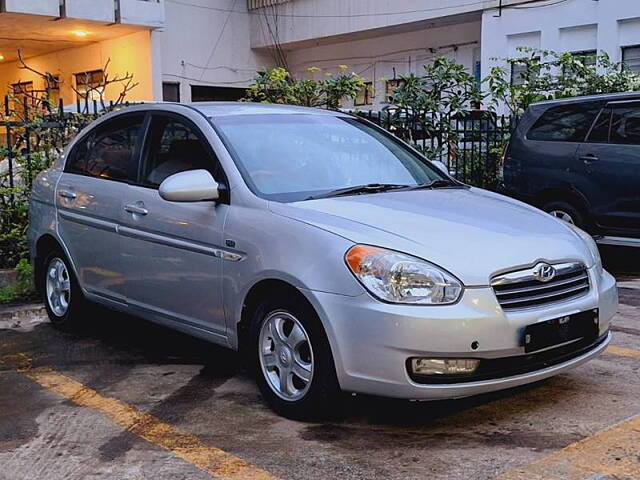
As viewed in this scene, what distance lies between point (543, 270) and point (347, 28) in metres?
16.9

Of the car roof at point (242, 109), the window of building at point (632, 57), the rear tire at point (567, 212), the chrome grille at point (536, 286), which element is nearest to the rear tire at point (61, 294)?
the car roof at point (242, 109)

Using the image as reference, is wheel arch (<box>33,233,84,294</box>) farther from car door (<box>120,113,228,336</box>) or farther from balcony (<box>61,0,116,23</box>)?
balcony (<box>61,0,116,23</box>)

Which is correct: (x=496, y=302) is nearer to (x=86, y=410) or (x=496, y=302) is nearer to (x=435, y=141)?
(x=86, y=410)

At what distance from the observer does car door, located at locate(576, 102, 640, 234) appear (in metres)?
7.91

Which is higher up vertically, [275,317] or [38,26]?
[38,26]

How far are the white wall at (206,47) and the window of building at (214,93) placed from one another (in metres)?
0.20

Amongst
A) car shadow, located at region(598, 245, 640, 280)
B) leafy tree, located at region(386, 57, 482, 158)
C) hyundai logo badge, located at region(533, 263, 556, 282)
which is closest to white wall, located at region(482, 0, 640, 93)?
leafy tree, located at region(386, 57, 482, 158)

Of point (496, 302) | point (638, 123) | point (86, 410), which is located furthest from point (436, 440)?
point (638, 123)

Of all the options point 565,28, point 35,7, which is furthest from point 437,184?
point 35,7

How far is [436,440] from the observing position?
373 centimetres

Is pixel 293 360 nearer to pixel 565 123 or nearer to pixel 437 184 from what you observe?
pixel 437 184

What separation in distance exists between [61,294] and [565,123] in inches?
213

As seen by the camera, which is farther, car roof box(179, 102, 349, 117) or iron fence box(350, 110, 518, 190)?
iron fence box(350, 110, 518, 190)

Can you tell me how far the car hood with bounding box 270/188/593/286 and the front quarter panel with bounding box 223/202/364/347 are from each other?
0.08 m
